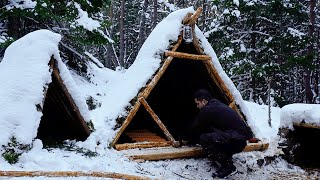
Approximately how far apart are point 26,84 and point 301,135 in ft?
14.8

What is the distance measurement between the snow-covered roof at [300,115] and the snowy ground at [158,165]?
0.63m

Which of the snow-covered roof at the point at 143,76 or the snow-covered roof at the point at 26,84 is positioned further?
the snow-covered roof at the point at 143,76

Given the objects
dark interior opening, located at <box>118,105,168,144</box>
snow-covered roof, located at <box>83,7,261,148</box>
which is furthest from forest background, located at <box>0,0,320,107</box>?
snow-covered roof, located at <box>83,7,261,148</box>

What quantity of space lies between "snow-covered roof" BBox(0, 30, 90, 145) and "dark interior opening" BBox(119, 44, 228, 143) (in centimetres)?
258

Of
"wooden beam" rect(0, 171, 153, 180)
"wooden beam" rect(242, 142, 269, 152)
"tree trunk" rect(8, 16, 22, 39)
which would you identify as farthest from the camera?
"tree trunk" rect(8, 16, 22, 39)

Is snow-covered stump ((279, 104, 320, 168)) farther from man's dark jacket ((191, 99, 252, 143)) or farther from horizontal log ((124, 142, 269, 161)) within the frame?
horizontal log ((124, 142, 269, 161))

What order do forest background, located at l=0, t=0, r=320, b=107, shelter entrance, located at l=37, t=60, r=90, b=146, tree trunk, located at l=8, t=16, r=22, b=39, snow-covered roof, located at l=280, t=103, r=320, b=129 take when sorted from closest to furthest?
shelter entrance, located at l=37, t=60, r=90, b=146 → snow-covered roof, located at l=280, t=103, r=320, b=129 → forest background, located at l=0, t=0, r=320, b=107 → tree trunk, located at l=8, t=16, r=22, b=39

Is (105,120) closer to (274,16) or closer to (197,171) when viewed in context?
(197,171)

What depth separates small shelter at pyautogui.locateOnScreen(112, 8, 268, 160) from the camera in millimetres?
5328

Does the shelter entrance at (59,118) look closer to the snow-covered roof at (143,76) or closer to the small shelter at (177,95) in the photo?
the snow-covered roof at (143,76)

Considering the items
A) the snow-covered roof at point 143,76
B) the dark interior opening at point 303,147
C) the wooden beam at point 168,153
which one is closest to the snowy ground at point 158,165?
the wooden beam at point 168,153

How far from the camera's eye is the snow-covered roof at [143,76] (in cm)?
526

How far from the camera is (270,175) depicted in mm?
4906

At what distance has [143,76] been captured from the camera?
554 cm
